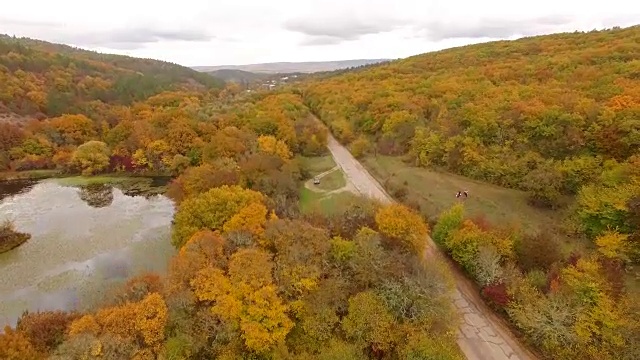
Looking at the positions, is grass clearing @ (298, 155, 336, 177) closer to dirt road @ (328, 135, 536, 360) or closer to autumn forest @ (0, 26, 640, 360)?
autumn forest @ (0, 26, 640, 360)

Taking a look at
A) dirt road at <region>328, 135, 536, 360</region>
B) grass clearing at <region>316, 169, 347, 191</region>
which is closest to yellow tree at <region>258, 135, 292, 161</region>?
grass clearing at <region>316, 169, 347, 191</region>

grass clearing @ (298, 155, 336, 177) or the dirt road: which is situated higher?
the dirt road

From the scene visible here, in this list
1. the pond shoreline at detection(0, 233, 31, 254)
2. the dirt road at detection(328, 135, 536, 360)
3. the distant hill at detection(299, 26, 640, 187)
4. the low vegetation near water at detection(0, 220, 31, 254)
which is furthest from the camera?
the distant hill at detection(299, 26, 640, 187)

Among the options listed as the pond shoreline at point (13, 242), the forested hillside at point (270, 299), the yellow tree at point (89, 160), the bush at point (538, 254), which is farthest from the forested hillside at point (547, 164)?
the yellow tree at point (89, 160)

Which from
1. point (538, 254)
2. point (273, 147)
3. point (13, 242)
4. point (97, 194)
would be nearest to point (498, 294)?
point (538, 254)

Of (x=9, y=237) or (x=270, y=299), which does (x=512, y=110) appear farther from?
(x=9, y=237)

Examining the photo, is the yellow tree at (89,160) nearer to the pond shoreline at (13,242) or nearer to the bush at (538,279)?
the pond shoreline at (13,242)

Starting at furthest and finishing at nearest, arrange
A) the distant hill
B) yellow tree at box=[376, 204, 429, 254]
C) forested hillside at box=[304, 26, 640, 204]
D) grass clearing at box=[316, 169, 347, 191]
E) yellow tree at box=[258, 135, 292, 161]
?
yellow tree at box=[258, 135, 292, 161], grass clearing at box=[316, 169, 347, 191], the distant hill, forested hillside at box=[304, 26, 640, 204], yellow tree at box=[376, 204, 429, 254]
